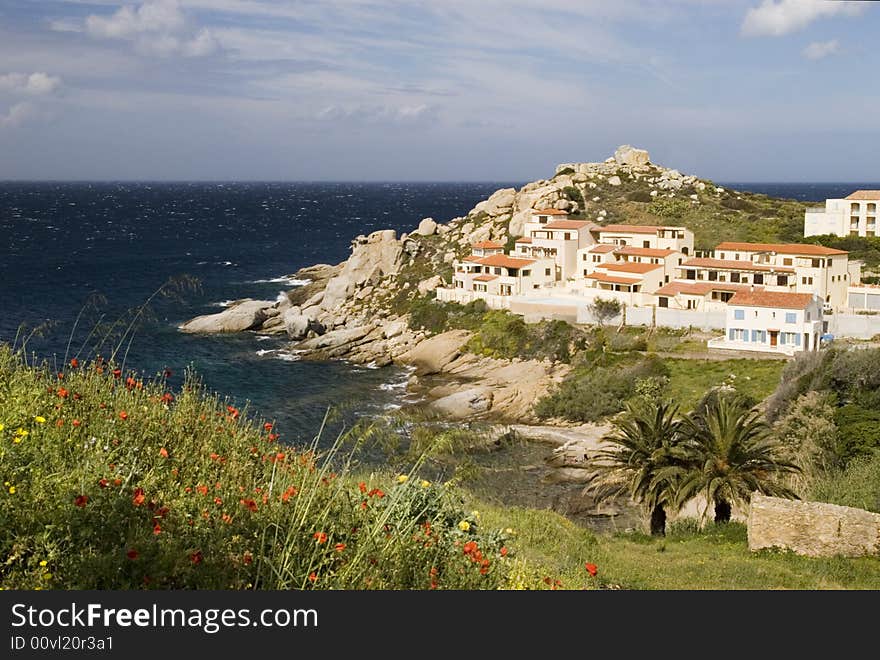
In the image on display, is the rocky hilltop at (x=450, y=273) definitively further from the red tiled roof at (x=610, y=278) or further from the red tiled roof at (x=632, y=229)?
the red tiled roof at (x=610, y=278)

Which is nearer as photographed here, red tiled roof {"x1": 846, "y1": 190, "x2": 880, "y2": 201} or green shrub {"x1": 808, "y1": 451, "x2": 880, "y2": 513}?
green shrub {"x1": 808, "y1": 451, "x2": 880, "y2": 513}

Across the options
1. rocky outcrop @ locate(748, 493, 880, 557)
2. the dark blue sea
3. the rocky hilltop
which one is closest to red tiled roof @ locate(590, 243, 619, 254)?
the rocky hilltop

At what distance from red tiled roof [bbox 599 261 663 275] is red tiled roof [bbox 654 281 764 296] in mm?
1724

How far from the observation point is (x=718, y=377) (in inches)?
1564

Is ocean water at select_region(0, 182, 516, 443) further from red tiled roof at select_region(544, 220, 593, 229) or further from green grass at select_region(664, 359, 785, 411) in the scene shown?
red tiled roof at select_region(544, 220, 593, 229)

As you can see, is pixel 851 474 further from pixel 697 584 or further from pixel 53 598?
pixel 53 598

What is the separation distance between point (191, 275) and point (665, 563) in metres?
49.6

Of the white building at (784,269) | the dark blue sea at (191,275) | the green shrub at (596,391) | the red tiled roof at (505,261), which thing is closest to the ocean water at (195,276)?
the dark blue sea at (191,275)

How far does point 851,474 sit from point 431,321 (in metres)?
36.8

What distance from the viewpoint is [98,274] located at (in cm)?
8162

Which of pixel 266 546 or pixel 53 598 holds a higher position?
pixel 53 598

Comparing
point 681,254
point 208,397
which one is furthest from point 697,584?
point 681,254

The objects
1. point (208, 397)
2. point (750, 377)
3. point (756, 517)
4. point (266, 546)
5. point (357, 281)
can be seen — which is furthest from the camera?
point (357, 281)

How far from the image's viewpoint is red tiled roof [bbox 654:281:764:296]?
4953 centimetres
